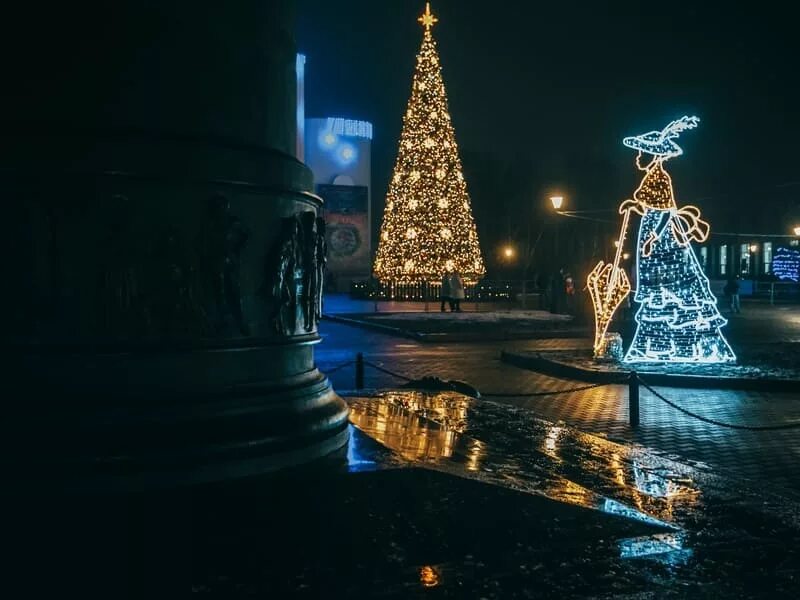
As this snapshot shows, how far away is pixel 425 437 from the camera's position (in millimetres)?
7387

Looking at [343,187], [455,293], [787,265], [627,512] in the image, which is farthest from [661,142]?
[343,187]

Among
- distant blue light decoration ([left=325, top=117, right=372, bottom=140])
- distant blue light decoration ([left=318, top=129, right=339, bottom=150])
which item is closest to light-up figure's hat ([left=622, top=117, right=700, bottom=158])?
distant blue light decoration ([left=318, top=129, right=339, bottom=150])

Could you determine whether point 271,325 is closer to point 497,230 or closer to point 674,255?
point 674,255

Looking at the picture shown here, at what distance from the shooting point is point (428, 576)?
4176 mm

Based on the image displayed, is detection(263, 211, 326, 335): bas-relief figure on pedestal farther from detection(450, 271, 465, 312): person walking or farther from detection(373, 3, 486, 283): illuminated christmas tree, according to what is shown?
detection(373, 3, 486, 283): illuminated christmas tree

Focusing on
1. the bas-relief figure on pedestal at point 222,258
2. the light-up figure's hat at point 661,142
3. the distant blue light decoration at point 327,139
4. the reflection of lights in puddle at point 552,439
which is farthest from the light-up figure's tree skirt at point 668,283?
the distant blue light decoration at point 327,139

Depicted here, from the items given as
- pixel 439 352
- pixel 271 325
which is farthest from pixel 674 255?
pixel 271 325

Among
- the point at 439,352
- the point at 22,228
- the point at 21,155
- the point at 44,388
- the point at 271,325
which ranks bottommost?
the point at 439,352

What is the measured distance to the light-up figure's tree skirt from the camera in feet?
50.3

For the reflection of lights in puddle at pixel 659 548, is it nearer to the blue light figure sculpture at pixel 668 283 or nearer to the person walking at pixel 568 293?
the blue light figure sculpture at pixel 668 283

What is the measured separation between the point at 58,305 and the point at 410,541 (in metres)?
2.65

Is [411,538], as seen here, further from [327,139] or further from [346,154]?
[346,154]

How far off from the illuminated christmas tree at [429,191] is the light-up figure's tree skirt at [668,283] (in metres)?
24.7

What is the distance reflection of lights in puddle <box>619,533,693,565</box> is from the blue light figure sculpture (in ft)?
36.1
